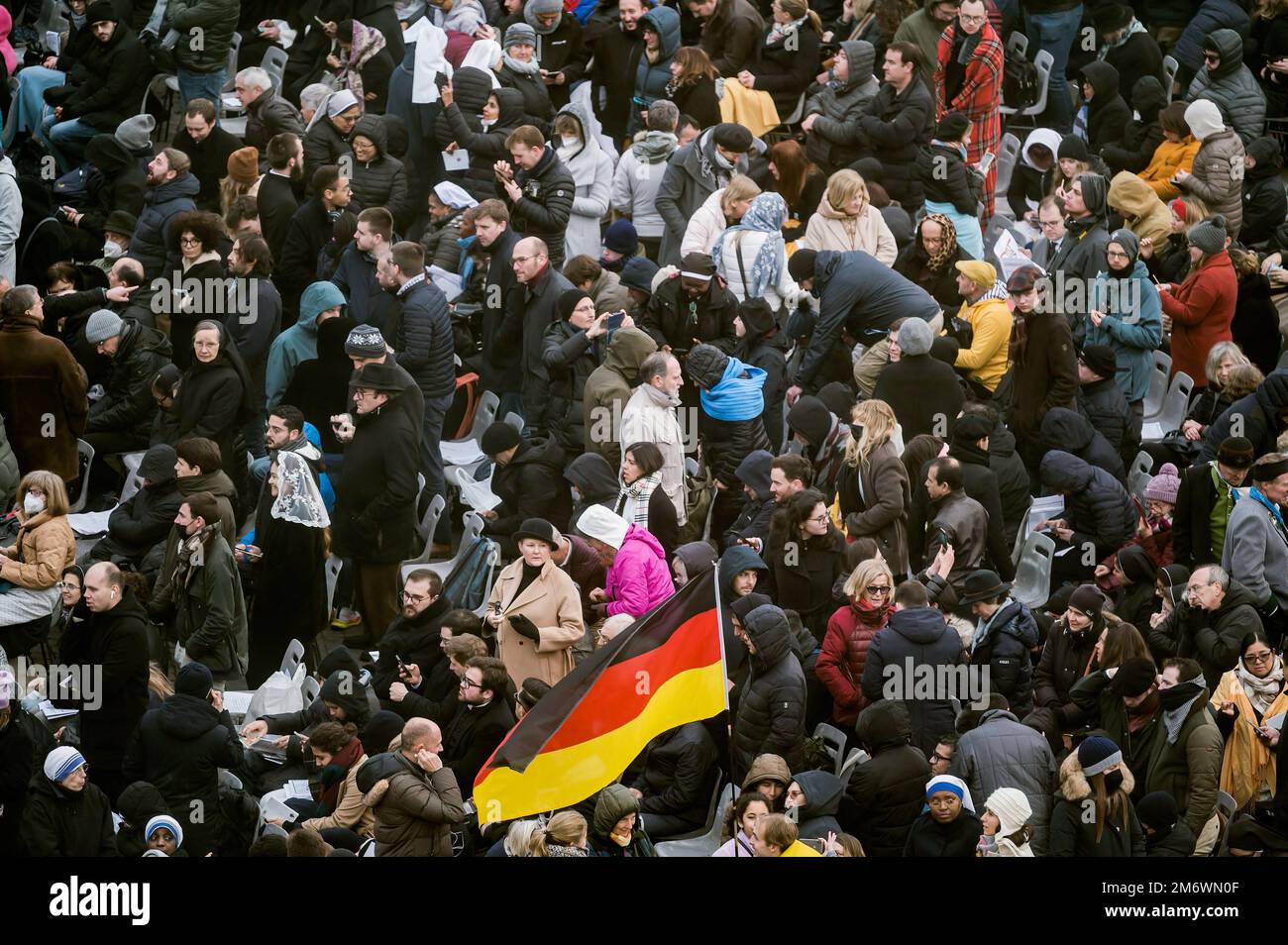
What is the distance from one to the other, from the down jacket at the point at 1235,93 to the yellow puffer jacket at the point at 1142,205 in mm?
1406

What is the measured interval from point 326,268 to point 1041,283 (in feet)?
15.6

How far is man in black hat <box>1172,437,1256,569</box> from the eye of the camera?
12.7 metres

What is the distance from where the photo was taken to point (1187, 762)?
11.2 meters

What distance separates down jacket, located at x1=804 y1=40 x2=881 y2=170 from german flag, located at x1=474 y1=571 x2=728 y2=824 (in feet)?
24.3

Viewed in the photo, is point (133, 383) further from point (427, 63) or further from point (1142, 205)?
point (1142, 205)

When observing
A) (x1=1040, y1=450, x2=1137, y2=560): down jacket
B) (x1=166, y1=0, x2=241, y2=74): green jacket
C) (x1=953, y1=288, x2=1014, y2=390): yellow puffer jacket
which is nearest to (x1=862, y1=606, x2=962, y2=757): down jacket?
(x1=1040, y1=450, x2=1137, y2=560): down jacket

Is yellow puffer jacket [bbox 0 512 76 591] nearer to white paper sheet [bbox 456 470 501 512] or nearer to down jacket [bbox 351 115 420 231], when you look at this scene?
white paper sheet [bbox 456 470 501 512]

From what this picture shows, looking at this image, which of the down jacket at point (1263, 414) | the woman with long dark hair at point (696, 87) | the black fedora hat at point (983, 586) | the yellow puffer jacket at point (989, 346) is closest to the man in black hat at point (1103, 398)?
the yellow puffer jacket at point (989, 346)

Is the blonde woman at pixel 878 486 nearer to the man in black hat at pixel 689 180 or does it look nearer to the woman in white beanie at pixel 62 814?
the man in black hat at pixel 689 180

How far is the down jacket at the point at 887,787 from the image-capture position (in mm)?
10977

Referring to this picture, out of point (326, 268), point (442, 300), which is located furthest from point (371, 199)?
point (442, 300)

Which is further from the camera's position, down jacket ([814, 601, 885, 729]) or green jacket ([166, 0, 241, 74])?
green jacket ([166, 0, 241, 74])

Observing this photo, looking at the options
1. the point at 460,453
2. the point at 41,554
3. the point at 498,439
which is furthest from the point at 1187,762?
the point at 41,554

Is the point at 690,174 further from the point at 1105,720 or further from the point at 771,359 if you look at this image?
the point at 1105,720
